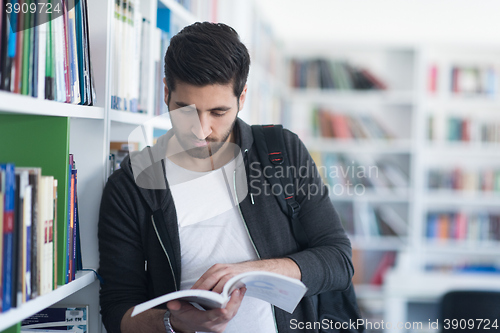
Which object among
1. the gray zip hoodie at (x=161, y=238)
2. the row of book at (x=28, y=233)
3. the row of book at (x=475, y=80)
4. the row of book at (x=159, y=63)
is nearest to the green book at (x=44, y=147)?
the row of book at (x=28, y=233)

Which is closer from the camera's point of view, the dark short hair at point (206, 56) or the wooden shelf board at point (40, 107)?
the wooden shelf board at point (40, 107)

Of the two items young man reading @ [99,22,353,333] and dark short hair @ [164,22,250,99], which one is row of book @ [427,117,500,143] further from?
dark short hair @ [164,22,250,99]

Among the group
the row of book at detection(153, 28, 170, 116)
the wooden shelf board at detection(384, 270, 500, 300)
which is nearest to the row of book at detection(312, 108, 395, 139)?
the wooden shelf board at detection(384, 270, 500, 300)

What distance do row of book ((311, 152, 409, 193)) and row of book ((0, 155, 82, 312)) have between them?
2.85 m

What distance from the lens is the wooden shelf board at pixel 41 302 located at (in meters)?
0.77

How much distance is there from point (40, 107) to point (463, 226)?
11.4 feet

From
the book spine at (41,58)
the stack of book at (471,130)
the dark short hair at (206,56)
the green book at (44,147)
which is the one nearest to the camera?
the book spine at (41,58)

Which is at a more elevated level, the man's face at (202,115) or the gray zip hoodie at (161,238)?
the man's face at (202,115)

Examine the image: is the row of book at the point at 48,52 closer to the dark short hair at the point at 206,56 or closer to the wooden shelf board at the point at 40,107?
the wooden shelf board at the point at 40,107

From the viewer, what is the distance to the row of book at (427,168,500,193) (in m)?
3.61

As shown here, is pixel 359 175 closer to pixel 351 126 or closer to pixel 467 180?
pixel 351 126

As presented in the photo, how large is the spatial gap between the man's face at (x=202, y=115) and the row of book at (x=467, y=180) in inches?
113

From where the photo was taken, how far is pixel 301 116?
3.82 meters

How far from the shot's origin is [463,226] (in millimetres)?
3633
